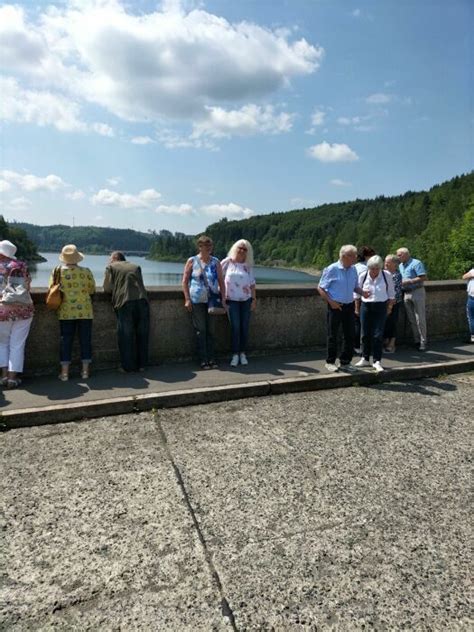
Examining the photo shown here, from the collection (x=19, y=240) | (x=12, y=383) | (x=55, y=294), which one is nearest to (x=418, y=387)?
(x=55, y=294)

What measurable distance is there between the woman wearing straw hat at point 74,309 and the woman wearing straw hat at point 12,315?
41 cm

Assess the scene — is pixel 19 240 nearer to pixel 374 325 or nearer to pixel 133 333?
pixel 133 333

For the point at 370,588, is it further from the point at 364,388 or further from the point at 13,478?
the point at 364,388

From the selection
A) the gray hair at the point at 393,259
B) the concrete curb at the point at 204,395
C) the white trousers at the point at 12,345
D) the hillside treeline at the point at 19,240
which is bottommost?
the concrete curb at the point at 204,395

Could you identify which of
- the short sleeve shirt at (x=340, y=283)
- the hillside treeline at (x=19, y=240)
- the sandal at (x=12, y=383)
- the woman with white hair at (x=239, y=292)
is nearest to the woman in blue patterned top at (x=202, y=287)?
the woman with white hair at (x=239, y=292)

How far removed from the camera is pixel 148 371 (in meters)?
6.00

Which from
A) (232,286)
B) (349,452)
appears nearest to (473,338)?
(232,286)

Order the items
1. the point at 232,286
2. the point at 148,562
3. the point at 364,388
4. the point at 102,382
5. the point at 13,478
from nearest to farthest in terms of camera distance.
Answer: the point at 148,562 < the point at 13,478 < the point at 102,382 < the point at 364,388 < the point at 232,286

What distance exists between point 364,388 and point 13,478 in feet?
13.8

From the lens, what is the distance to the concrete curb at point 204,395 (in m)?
4.41

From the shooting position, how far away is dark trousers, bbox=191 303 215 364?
244 inches

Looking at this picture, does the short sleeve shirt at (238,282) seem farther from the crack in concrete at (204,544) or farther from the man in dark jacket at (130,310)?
the crack in concrete at (204,544)

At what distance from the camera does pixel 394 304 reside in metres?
7.31

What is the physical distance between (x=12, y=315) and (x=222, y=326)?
2.93 metres
